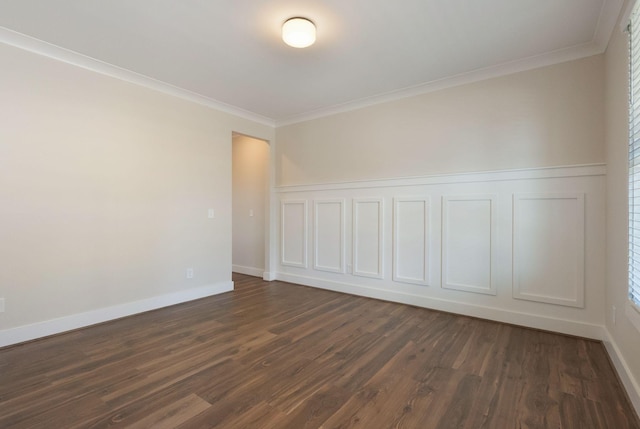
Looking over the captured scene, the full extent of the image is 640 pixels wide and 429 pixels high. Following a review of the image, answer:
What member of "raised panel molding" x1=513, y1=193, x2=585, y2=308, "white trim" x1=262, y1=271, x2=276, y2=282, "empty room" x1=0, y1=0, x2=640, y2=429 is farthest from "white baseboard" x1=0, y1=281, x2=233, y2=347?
"raised panel molding" x1=513, y1=193, x2=585, y2=308

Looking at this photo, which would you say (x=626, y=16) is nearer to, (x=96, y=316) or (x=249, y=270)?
(x=96, y=316)

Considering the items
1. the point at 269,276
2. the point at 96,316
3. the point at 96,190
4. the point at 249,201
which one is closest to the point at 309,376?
the point at 96,316

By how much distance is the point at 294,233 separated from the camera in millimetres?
4816

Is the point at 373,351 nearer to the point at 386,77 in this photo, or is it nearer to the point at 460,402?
the point at 460,402

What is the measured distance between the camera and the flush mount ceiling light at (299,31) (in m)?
2.31

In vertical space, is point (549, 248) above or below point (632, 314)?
above

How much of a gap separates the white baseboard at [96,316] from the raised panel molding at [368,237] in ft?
6.59

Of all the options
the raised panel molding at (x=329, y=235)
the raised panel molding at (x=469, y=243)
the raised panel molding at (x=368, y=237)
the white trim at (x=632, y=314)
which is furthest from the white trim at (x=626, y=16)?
the raised panel molding at (x=329, y=235)

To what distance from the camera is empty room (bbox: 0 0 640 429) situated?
1.87m

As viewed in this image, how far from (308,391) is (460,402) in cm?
91

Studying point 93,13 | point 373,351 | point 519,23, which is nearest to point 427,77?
point 519,23

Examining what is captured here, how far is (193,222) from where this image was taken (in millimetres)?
3902

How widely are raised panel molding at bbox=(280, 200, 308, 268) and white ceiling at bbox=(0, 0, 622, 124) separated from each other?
1878 mm

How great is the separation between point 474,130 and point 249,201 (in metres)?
3.78
